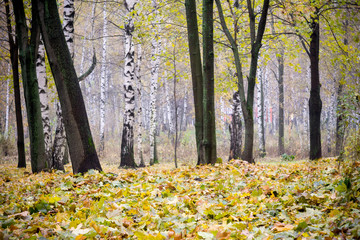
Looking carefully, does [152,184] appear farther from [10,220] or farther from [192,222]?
[10,220]

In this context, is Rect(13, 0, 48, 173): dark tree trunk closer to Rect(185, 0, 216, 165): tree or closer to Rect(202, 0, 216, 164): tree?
Rect(185, 0, 216, 165): tree

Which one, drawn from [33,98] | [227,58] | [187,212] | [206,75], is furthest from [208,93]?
[227,58]

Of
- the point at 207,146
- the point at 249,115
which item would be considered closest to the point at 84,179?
the point at 207,146

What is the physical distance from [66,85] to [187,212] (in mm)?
3600

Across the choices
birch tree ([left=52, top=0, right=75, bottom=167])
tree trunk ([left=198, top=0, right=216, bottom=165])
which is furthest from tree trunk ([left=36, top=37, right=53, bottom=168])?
tree trunk ([left=198, top=0, right=216, bottom=165])

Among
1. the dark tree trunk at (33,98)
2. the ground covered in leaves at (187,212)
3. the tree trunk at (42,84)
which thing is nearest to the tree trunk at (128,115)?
the tree trunk at (42,84)

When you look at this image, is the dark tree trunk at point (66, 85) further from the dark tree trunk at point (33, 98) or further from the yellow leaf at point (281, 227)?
A: the yellow leaf at point (281, 227)

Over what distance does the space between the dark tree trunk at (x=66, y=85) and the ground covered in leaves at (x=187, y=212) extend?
959 mm

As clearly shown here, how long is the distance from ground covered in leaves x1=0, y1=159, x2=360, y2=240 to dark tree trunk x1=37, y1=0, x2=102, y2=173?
0.96 meters

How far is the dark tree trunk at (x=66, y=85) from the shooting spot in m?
5.49

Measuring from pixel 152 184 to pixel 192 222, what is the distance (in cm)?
199

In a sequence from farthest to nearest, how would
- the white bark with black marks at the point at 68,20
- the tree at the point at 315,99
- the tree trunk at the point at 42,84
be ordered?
the tree at the point at 315,99
the tree trunk at the point at 42,84
the white bark with black marks at the point at 68,20

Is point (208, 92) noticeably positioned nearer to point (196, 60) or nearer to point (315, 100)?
point (196, 60)

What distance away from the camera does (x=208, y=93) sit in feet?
23.0
